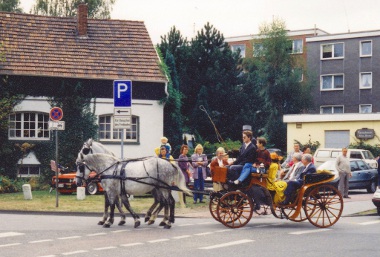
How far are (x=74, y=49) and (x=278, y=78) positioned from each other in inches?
1185

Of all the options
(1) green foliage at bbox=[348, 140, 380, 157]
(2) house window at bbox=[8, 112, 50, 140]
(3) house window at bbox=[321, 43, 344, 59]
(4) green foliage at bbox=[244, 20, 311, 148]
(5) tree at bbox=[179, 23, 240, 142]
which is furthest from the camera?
(3) house window at bbox=[321, 43, 344, 59]

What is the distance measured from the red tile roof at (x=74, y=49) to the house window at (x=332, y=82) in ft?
97.8

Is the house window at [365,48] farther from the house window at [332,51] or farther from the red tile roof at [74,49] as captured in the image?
the red tile roof at [74,49]

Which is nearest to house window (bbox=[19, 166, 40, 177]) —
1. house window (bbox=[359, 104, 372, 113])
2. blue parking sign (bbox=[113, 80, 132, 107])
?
blue parking sign (bbox=[113, 80, 132, 107])

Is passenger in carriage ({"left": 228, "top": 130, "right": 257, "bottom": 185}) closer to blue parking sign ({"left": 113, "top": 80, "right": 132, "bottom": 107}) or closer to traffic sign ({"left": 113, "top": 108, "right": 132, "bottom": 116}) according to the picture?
traffic sign ({"left": 113, "top": 108, "right": 132, "bottom": 116})

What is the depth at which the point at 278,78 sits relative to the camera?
62.4 meters

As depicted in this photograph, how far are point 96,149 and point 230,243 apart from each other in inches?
199

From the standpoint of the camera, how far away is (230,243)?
44.4 ft

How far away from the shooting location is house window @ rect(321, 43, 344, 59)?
62.7 meters

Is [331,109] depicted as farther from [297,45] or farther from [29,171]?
[29,171]

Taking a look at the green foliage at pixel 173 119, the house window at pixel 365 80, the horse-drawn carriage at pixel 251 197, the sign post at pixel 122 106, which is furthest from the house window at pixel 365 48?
the horse-drawn carriage at pixel 251 197

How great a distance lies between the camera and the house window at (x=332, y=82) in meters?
63.3

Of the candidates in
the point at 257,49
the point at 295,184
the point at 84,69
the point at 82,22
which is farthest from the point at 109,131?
the point at 257,49

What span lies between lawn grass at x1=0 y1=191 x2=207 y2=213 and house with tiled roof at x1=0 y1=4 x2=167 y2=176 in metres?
7.18
